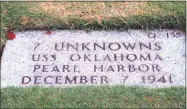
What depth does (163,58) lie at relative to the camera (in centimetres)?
422

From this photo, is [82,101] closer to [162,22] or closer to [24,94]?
[24,94]

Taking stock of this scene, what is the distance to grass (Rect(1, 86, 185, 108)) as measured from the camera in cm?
378

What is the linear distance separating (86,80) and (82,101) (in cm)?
28

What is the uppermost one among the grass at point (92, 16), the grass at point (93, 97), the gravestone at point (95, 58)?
the grass at point (92, 16)

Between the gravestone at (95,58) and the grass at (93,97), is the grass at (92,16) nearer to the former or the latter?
the gravestone at (95,58)

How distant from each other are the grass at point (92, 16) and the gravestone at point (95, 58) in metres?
0.07

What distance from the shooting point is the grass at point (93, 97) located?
12.4 ft

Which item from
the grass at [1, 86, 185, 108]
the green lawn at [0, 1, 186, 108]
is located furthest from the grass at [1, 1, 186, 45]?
the grass at [1, 86, 185, 108]

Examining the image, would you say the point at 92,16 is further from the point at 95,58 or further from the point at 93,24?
the point at 95,58

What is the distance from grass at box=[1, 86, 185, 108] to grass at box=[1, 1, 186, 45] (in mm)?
744

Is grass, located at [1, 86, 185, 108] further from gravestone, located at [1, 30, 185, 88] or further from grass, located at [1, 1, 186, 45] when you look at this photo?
grass, located at [1, 1, 186, 45]

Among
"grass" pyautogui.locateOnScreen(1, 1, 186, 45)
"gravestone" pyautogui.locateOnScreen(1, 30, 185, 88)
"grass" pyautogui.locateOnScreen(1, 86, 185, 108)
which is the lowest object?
"grass" pyautogui.locateOnScreen(1, 86, 185, 108)

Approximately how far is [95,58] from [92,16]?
0.51 m

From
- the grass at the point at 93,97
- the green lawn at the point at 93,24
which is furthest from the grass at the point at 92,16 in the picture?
the grass at the point at 93,97
